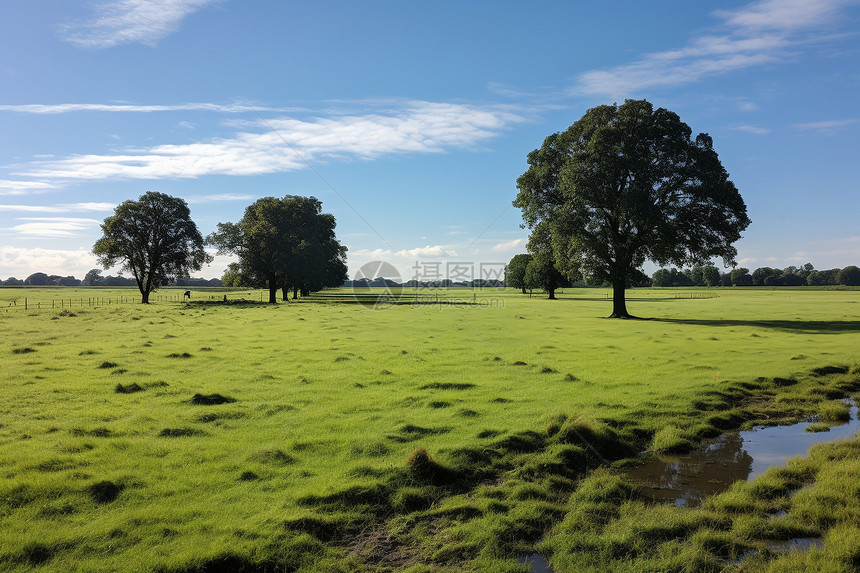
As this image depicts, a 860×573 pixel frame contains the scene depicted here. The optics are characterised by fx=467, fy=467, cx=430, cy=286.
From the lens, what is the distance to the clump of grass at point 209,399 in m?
14.0

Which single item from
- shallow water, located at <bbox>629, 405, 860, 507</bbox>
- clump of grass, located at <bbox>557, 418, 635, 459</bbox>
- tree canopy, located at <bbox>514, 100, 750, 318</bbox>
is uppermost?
tree canopy, located at <bbox>514, 100, 750, 318</bbox>

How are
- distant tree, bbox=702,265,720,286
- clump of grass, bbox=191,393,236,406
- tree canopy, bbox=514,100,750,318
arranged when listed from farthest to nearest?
distant tree, bbox=702,265,720,286 < tree canopy, bbox=514,100,750,318 < clump of grass, bbox=191,393,236,406

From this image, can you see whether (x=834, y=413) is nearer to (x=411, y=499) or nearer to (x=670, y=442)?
(x=670, y=442)

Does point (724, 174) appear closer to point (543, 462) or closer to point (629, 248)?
point (629, 248)

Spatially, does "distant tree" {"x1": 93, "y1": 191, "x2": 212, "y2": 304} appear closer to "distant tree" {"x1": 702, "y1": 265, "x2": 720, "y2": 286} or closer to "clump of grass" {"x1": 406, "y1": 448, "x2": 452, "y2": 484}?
"clump of grass" {"x1": 406, "y1": 448, "x2": 452, "y2": 484}

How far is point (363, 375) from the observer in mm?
18375

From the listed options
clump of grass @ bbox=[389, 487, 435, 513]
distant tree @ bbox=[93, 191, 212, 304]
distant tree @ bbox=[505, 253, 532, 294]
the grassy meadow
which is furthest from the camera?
distant tree @ bbox=[505, 253, 532, 294]

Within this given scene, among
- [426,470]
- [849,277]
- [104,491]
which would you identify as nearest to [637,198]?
[426,470]

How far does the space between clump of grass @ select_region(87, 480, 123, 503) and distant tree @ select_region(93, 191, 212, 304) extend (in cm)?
7635

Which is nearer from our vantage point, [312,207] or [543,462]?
[543,462]

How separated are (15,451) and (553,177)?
42273 mm

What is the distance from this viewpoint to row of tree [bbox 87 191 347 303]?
240 ft

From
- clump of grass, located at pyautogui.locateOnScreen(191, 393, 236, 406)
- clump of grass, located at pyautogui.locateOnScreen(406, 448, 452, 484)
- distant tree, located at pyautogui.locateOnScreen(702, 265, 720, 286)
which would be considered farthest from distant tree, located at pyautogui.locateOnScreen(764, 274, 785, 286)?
clump of grass, located at pyautogui.locateOnScreen(406, 448, 452, 484)

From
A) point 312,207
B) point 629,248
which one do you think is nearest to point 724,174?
point 629,248
